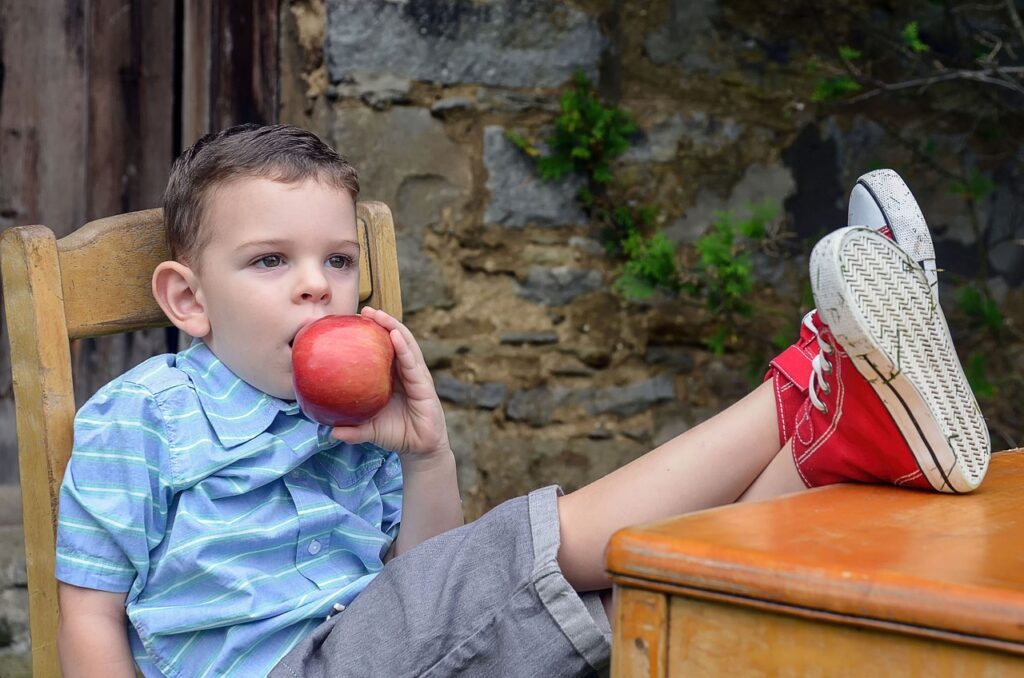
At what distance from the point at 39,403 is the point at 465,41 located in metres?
1.64

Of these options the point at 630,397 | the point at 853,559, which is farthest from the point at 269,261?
the point at 630,397

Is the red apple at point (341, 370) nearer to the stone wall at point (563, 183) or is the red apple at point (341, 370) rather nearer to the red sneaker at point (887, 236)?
the red sneaker at point (887, 236)

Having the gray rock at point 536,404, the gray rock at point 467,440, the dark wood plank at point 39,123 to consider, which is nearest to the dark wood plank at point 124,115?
the dark wood plank at point 39,123

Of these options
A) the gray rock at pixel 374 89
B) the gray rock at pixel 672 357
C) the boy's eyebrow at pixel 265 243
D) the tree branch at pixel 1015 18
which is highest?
the tree branch at pixel 1015 18

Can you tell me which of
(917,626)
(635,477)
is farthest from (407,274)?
(917,626)

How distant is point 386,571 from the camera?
1330 millimetres

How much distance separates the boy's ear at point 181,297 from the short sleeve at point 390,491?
0.31 m

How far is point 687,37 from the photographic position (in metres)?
2.92

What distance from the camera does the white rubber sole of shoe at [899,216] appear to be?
4.55 ft

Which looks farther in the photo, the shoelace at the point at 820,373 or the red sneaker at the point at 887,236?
the red sneaker at the point at 887,236

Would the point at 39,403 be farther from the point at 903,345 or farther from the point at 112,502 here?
the point at 903,345

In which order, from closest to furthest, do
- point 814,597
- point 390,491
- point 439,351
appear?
1. point 814,597
2. point 390,491
3. point 439,351

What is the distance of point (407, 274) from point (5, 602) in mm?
1162

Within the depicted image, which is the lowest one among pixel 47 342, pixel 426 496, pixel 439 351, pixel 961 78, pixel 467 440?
pixel 467 440
